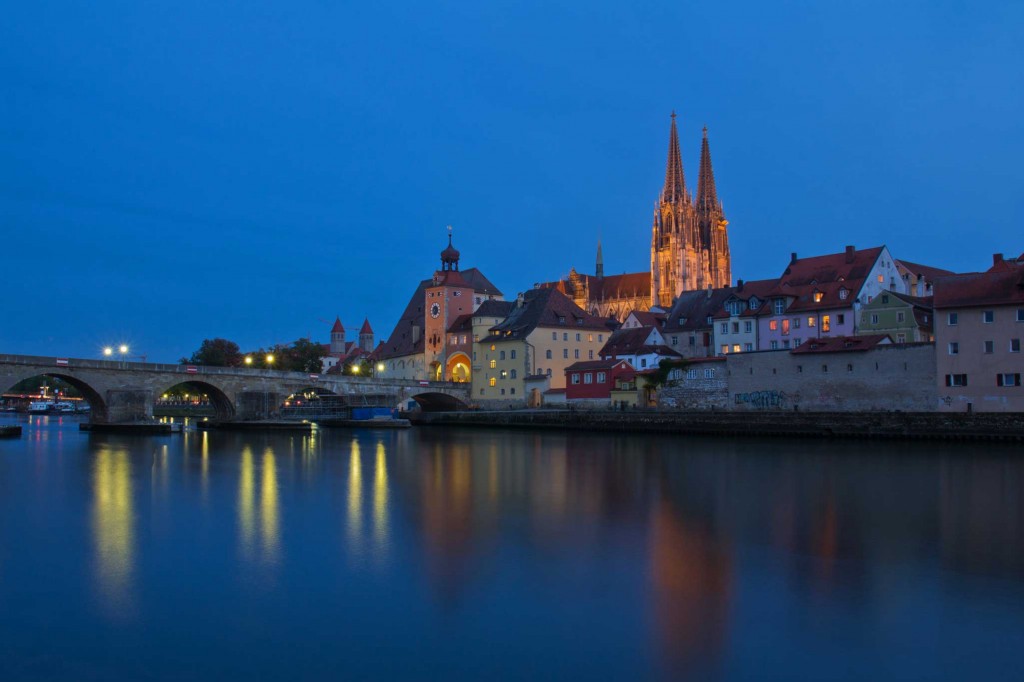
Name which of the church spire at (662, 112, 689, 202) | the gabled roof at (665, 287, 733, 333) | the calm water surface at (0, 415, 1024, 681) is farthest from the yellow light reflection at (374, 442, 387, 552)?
the church spire at (662, 112, 689, 202)

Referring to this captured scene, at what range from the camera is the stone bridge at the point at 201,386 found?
173 ft

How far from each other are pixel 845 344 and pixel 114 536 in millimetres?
41720

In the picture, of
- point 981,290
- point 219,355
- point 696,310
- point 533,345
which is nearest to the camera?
point 981,290

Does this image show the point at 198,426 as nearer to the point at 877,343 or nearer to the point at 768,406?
the point at 768,406

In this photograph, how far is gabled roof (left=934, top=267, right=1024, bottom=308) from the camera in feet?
140

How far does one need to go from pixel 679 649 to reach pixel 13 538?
47.5 ft

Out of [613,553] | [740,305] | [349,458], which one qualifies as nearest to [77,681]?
[613,553]

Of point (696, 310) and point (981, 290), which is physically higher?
point (696, 310)

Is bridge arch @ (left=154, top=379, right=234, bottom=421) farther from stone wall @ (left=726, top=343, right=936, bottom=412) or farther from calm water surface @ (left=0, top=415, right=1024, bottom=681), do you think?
stone wall @ (left=726, top=343, right=936, bottom=412)

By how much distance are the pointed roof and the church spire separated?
3584 mm

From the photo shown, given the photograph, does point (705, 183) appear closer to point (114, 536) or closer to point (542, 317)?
point (542, 317)

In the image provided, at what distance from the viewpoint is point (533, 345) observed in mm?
73188

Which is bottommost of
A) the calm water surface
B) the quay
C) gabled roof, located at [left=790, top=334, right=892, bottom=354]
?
the calm water surface

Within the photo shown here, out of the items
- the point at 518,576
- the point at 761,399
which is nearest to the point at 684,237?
the point at 761,399
